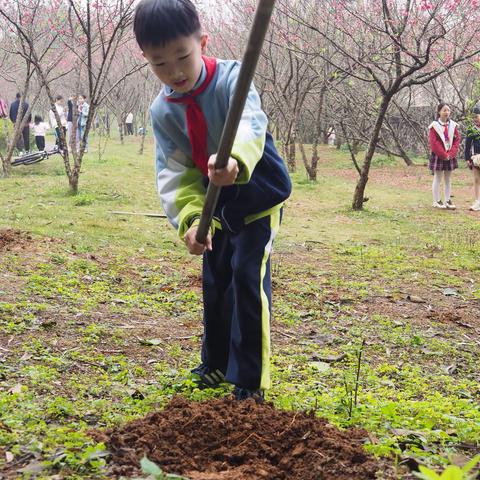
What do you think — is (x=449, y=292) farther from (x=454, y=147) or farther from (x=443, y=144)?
(x=454, y=147)

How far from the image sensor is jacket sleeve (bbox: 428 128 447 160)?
1146cm

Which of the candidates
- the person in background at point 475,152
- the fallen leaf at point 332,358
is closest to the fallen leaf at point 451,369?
the fallen leaf at point 332,358

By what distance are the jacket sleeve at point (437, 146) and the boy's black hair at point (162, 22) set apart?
961cm

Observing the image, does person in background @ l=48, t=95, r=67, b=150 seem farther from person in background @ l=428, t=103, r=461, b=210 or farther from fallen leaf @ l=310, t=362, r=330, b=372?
fallen leaf @ l=310, t=362, r=330, b=372

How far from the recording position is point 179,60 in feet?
8.33

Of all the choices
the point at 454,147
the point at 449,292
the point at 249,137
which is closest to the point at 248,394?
the point at 249,137

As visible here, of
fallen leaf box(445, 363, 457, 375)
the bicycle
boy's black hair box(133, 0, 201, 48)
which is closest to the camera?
boy's black hair box(133, 0, 201, 48)

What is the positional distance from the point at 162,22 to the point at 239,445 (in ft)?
4.72

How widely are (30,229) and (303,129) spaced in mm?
18294

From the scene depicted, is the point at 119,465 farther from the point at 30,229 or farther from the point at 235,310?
the point at 30,229

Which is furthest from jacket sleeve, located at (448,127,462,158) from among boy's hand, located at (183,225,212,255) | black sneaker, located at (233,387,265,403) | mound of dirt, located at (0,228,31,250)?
boy's hand, located at (183,225,212,255)

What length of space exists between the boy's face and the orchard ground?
128 cm

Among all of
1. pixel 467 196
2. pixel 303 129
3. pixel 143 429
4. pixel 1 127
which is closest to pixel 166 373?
pixel 143 429

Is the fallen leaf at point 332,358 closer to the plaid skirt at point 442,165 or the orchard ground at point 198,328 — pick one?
the orchard ground at point 198,328
